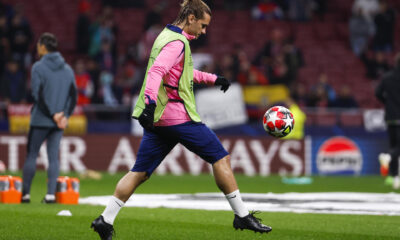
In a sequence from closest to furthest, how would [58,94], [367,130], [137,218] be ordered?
[137,218], [58,94], [367,130]

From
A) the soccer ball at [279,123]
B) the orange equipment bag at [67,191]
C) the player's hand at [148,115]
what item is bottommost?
the orange equipment bag at [67,191]

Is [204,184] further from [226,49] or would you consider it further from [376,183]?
[226,49]

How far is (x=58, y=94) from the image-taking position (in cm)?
1198

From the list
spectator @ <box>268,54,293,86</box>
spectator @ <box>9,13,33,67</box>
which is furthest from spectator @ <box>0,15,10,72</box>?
spectator @ <box>268,54,293,86</box>

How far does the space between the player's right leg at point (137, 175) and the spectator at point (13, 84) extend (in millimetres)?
13021

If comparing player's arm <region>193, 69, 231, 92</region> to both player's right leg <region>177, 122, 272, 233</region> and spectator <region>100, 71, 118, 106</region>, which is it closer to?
player's right leg <region>177, 122, 272, 233</region>

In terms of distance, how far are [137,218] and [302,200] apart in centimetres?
389

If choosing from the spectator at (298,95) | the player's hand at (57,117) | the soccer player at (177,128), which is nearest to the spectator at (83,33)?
the spectator at (298,95)

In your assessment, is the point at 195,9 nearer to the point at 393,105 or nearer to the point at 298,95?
the point at 393,105

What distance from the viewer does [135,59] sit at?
77.6 feet

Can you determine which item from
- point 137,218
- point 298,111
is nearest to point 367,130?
point 298,111

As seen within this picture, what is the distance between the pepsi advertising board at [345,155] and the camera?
21031 mm

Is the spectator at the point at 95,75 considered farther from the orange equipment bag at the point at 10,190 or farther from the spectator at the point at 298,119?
the orange equipment bag at the point at 10,190

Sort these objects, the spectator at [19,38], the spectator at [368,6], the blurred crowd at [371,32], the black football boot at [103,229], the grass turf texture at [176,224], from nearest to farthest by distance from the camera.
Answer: the black football boot at [103,229], the grass turf texture at [176,224], the spectator at [19,38], the blurred crowd at [371,32], the spectator at [368,6]
